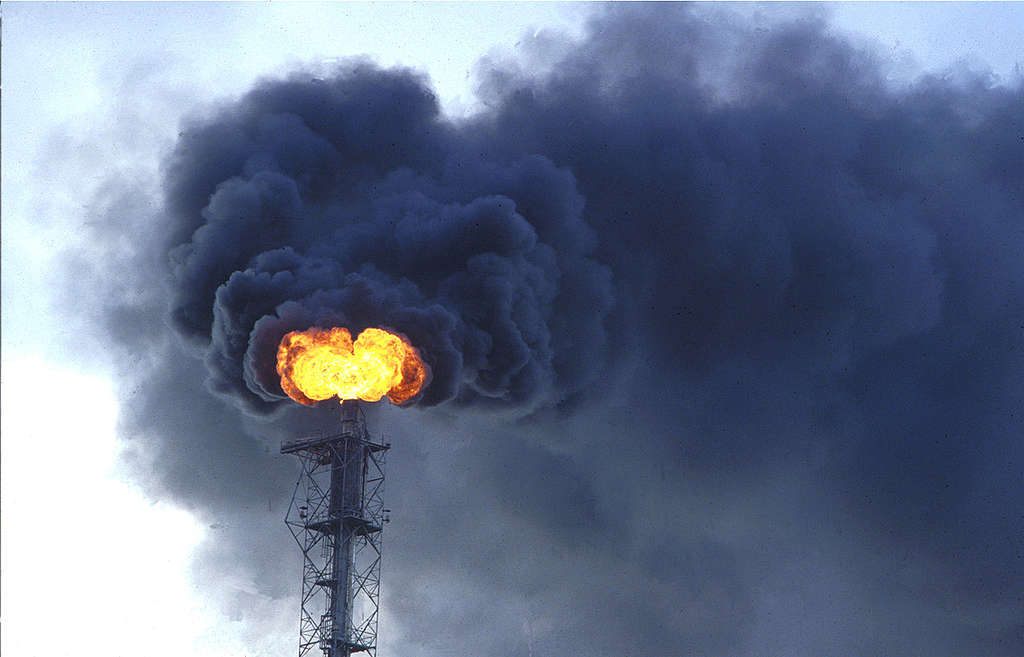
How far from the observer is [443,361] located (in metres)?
101

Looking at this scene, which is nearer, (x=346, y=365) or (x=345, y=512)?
(x=345, y=512)

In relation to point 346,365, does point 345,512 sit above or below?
below

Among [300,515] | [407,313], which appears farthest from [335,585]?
[407,313]

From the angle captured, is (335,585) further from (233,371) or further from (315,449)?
(233,371)

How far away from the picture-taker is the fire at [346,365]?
97875mm

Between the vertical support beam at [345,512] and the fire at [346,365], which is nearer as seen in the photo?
the vertical support beam at [345,512]

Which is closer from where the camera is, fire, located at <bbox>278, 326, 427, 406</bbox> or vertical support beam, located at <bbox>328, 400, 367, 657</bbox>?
vertical support beam, located at <bbox>328, 400, 367, 657</bbox>

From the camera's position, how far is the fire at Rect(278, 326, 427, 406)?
97875 mm

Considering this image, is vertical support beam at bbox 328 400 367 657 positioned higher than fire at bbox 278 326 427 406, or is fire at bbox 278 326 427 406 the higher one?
fire at bbox 278 326 427 406

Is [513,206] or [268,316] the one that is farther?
[513,206]

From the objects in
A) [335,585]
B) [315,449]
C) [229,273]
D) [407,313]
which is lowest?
[335,585]

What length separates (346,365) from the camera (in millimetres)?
99062

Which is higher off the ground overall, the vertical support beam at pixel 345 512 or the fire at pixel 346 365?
the fire at pixel 346 365

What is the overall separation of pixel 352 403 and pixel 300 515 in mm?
8271
